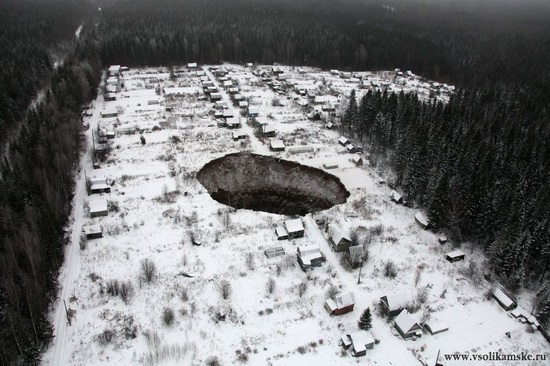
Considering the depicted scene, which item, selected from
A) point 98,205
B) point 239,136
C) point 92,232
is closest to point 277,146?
point 239,136

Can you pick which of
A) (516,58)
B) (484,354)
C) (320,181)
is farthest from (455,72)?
(484,354)

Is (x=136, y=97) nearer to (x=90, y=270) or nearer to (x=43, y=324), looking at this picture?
(x=90, y=270)

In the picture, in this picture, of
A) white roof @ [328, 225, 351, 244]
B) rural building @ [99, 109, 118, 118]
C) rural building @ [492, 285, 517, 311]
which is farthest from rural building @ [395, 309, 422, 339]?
rural building @ [99, 109, 118, 118]

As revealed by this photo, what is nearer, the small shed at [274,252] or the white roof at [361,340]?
the white roof at [361,340]

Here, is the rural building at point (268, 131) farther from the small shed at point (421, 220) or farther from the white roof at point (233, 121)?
the small shed at point (421, 220)

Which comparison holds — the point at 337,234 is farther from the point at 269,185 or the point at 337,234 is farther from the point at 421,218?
the point at 269,185

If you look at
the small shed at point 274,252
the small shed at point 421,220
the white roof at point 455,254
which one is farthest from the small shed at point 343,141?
the small shed at point 274,252
